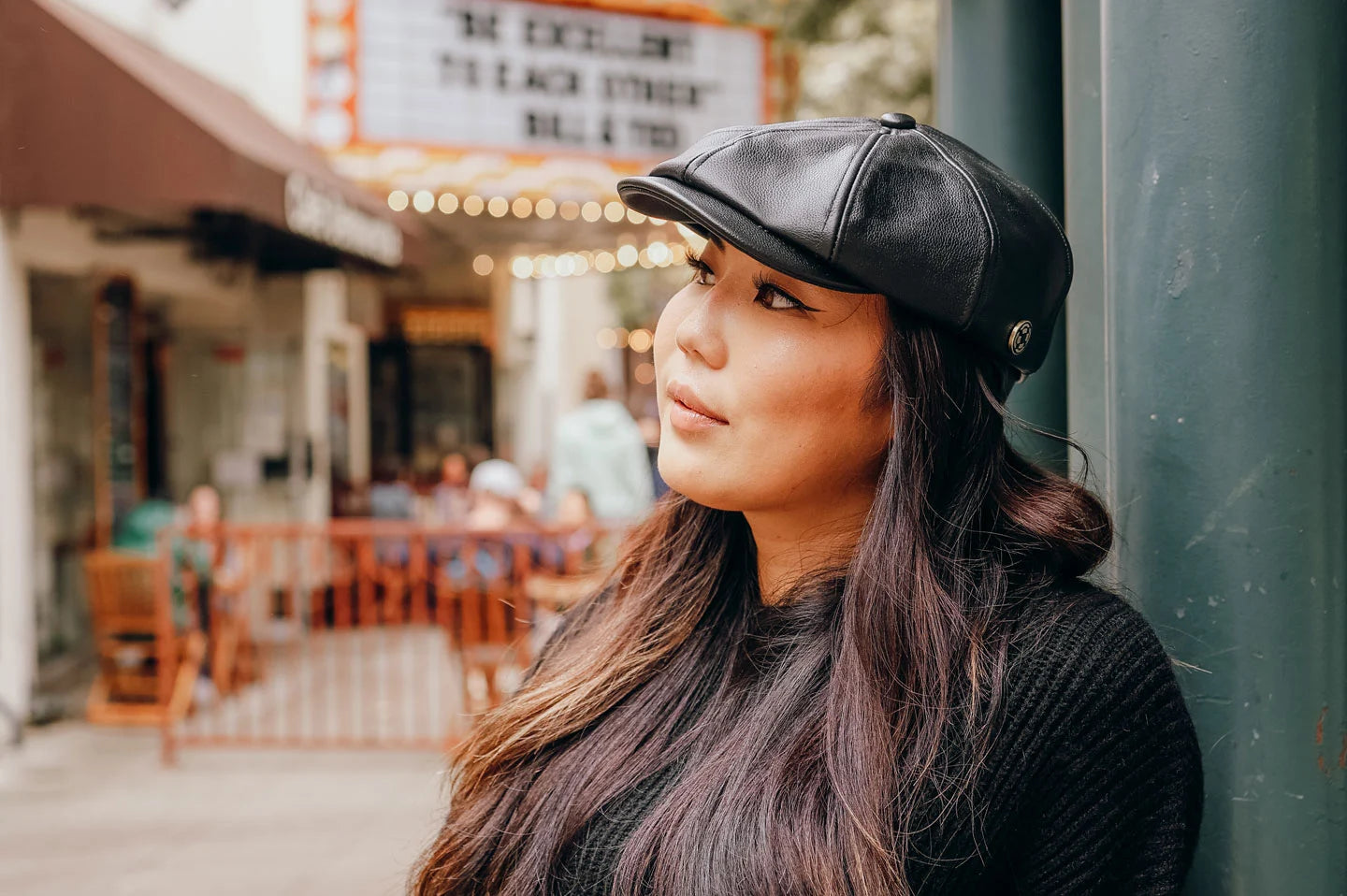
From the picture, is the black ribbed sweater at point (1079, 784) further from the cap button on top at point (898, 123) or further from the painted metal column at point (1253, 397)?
the cap button on top at point (898, 123)

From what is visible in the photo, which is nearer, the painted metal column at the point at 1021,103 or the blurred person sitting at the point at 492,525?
the painted metal column at the point at 1021,103

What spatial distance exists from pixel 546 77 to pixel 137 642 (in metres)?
5.57

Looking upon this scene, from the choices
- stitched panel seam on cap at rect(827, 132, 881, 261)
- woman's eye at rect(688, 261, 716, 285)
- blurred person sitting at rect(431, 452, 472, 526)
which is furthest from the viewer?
blurred person sitting at rect(431, 452, 472, 526)

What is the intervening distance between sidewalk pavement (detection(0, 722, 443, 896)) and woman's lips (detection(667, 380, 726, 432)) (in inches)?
117

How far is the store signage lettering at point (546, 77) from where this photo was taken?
8.95 m

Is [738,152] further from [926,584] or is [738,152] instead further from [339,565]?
[339,565]

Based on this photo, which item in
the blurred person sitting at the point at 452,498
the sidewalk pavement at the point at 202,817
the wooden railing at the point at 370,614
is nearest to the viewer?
the sidewalk pavement at the point at 202,817

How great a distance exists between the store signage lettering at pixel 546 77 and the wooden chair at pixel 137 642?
415 centimetres

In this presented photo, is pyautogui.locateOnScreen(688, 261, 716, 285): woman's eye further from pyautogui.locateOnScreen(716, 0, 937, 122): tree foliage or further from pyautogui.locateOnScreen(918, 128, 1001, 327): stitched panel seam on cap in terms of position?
pyautogui.locateOnScreen(716, 0, 937, 122): tree foliage

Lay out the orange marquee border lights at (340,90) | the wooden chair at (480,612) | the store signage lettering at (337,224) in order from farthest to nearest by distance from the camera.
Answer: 1. the orange marquee border lights at (340,90)
2. the store signage lettering at (337,224)
3. the wooden chair at (480,612)

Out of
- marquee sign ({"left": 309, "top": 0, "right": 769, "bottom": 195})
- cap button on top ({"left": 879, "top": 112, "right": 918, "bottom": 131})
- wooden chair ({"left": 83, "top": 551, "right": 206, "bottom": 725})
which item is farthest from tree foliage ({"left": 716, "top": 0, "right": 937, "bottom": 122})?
cap button on top ({"left": 879, "top": 112, "right": 918, "bottom": 131})

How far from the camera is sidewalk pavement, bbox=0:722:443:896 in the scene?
4344mm

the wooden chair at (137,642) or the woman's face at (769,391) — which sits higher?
the woman's face at (769,391)

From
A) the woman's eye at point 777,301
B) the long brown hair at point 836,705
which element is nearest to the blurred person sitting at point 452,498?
the long brown hair at point 836,705
